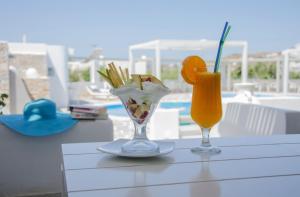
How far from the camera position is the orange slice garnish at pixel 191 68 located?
3.74ft

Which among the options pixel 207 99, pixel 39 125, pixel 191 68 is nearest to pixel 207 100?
pixel 207 99

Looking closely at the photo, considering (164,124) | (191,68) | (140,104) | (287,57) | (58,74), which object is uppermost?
(287,57)

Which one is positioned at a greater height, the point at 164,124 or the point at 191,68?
the point at 191,68

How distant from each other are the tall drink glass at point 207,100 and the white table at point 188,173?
12 centimetres

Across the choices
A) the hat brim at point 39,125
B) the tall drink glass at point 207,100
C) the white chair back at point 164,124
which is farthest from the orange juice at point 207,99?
the white chair back at point 164,124

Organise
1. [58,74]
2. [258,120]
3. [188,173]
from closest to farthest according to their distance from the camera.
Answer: [188,173], [258,120], [58,74]

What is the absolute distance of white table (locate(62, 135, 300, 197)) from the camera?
72 cm

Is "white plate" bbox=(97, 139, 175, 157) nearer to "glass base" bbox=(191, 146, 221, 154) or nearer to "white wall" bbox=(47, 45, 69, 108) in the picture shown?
"glass base" bbox=(191, 146, 221, 154)

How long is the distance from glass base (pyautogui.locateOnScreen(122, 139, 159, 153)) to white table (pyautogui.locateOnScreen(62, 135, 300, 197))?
1.7 inches

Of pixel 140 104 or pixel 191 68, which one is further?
pixel 191 68

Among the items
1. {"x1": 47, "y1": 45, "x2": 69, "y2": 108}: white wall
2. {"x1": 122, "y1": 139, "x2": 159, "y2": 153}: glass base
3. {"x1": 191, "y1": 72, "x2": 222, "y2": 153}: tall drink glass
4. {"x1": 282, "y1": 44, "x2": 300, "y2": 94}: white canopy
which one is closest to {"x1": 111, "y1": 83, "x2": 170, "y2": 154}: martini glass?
{"x1": 122, "y1": 139, "x2": 159, "y2": 153}: glass base

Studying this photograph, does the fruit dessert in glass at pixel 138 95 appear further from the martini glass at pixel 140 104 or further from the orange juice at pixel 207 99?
the orange juice at pixel 207 99

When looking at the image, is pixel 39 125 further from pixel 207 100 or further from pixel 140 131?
pixel 207 100

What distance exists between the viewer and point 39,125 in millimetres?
2191
